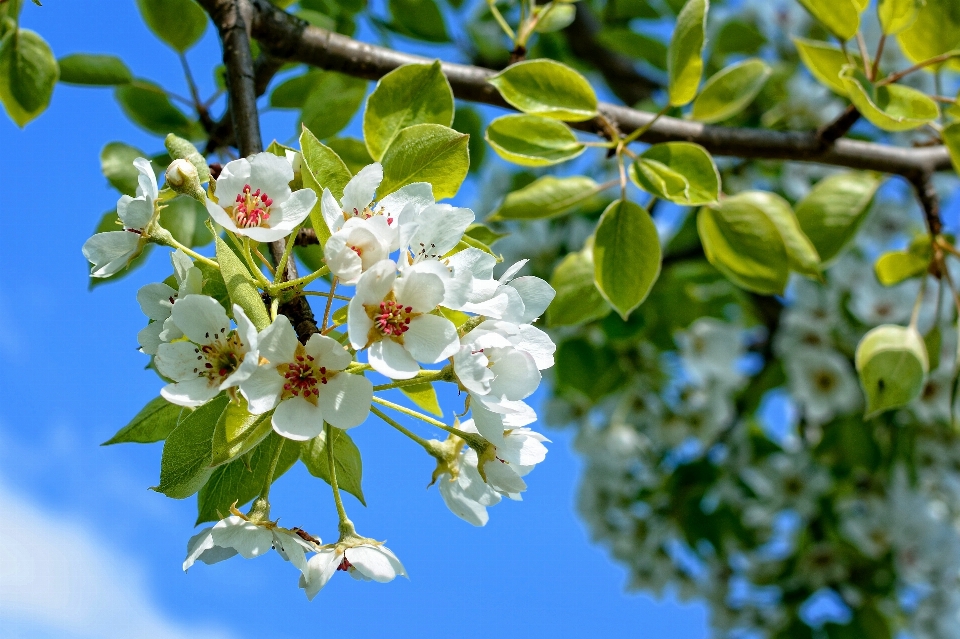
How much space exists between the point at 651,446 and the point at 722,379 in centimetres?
43

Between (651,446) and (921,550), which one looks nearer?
(921,550)

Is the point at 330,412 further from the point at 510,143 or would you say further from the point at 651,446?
the point at 651,446

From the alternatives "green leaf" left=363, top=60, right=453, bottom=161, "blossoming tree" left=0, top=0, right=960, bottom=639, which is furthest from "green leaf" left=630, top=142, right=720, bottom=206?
"green leaf" left=363, top=60, right=453, bottom=161

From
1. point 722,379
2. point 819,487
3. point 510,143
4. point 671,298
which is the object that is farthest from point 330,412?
point 819,487

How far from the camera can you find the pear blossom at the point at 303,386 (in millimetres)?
753

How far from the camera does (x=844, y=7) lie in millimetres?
1393

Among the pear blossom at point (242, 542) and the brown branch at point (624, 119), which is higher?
the brown branch at point (624, 119)

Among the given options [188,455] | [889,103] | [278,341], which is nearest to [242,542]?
[188,455]

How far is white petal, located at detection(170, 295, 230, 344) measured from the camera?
2.51 ft

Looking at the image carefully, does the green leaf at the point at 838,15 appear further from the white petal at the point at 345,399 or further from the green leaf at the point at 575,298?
the white petal at the point at 345,399

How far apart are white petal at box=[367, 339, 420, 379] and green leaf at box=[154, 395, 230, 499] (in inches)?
6.5

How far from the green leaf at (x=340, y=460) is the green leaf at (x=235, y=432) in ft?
0.49

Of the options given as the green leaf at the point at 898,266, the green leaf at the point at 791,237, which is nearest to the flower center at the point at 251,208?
the green leaf at the point at 791,237

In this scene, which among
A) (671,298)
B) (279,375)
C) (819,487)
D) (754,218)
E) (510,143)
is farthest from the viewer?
(819,487)
